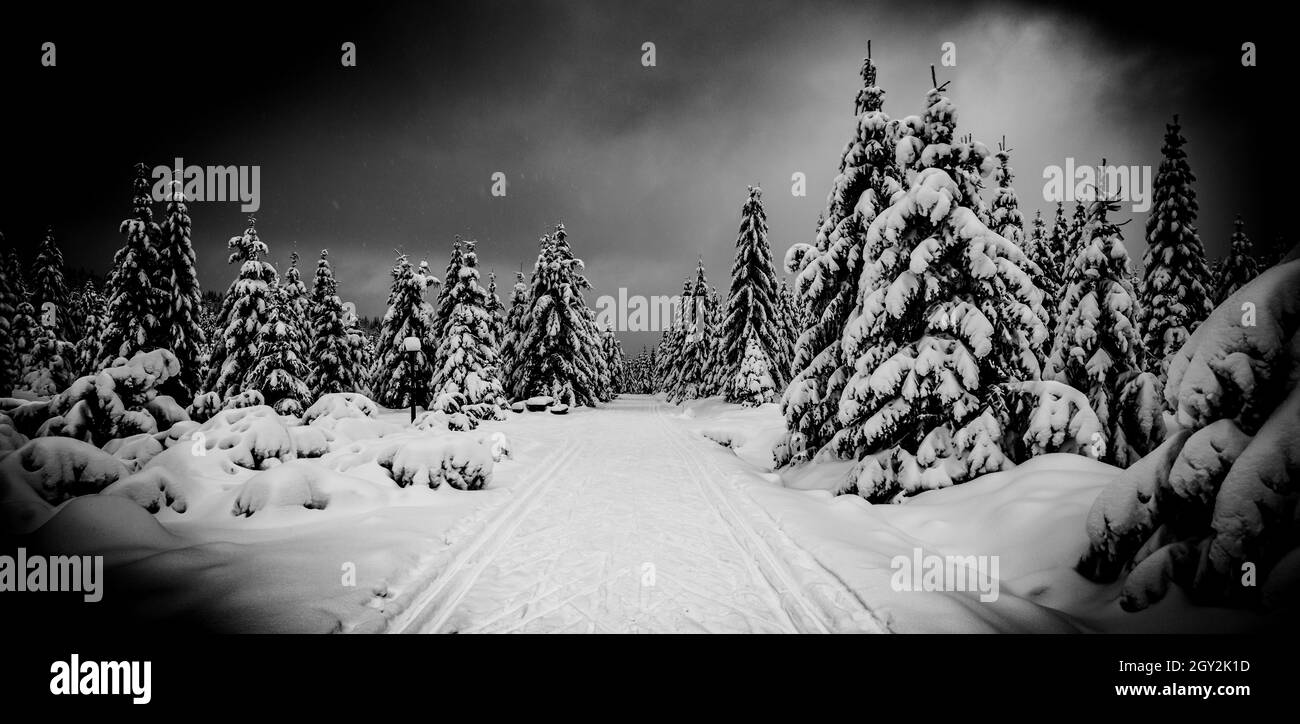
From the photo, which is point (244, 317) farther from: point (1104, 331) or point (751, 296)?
point (1104, 331)

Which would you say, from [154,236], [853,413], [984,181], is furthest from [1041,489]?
[154,236]

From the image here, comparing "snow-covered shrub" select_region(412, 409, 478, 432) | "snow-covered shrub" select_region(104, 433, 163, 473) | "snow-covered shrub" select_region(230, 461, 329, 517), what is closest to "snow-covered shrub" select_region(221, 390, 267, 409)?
"snow-covered shrub" select_region(412, 409, 478, 432)

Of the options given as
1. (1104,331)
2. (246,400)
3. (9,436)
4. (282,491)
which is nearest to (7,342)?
(246,400)

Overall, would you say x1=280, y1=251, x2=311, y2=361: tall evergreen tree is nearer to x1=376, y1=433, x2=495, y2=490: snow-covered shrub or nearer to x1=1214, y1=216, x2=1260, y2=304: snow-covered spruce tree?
x1=376, y1=433, x2=495, y2=490: snow-covered shrub

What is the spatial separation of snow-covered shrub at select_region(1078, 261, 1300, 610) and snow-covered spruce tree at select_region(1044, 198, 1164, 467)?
38.1 ft

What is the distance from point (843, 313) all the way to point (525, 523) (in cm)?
981

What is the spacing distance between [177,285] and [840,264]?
31817mm

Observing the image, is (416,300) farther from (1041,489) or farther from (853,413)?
(1041,489)

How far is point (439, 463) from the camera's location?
10.3 meters

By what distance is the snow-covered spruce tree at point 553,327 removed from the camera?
3800 centimetres

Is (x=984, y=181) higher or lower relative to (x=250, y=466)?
higher

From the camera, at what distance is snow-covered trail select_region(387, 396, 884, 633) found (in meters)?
4.90
